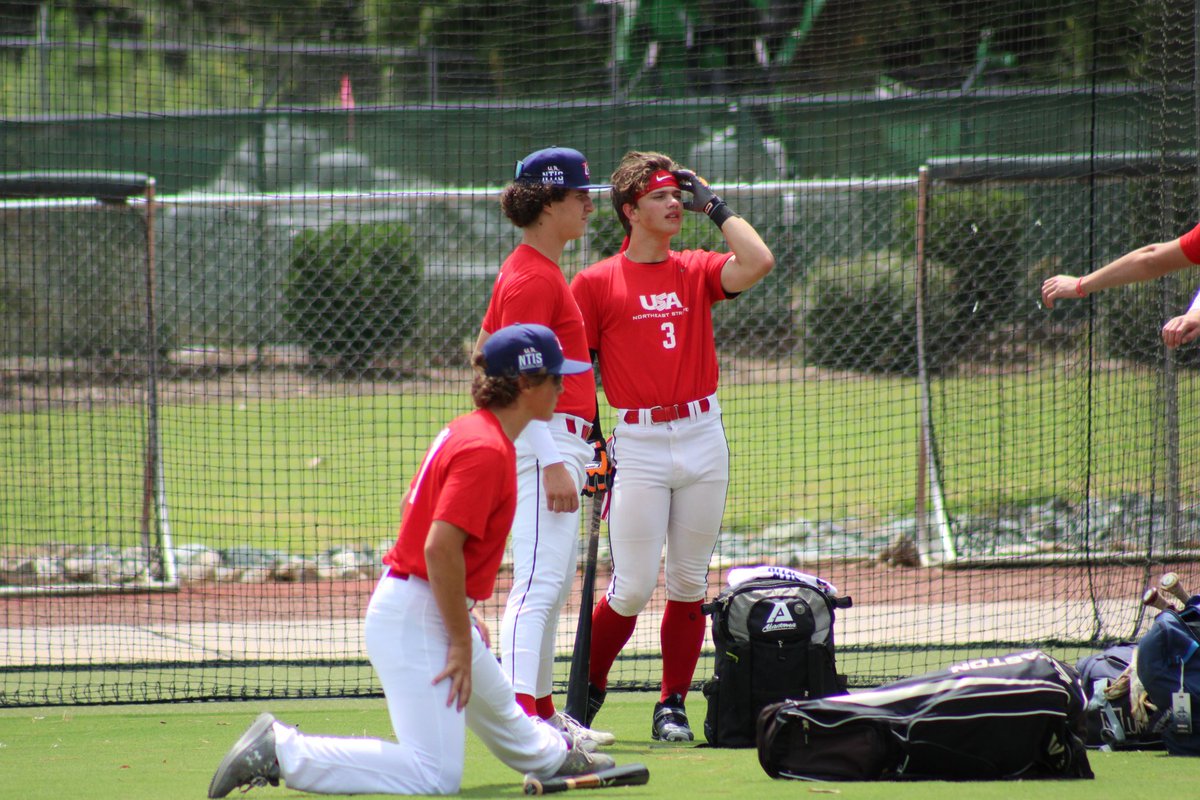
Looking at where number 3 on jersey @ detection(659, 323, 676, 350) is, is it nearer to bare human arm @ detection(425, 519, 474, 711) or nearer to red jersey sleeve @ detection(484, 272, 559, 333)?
red jersey sleeve @ detection(484, 272, 559, 333)

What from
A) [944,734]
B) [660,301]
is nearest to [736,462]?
[660,301]

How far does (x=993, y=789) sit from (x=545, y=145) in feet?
19.3

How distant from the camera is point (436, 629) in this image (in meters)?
3.05

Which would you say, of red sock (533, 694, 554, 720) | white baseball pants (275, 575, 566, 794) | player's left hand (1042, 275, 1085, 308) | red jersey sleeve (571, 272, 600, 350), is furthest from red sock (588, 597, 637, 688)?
player's left hand (1042, 275, 1085, 308)

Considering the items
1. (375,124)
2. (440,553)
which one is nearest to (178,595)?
(375,124)

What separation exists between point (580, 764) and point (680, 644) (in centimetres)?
112

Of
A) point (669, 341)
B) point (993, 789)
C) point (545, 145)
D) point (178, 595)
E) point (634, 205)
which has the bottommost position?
point (178, 595)

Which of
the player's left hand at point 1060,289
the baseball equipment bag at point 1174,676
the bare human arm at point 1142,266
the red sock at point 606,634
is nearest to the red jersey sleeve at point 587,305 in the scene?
the red sock at point 606,634

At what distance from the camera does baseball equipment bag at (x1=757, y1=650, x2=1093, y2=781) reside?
3.34 meters

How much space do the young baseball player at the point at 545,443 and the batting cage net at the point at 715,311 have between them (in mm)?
1835

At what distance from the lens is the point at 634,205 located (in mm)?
4223

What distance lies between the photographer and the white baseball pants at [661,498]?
163 inches

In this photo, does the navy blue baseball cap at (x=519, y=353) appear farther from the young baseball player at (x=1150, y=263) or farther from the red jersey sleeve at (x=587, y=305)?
the young baseball player at (x=1150, y=263)

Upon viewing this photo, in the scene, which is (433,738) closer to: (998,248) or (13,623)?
(13,623)
